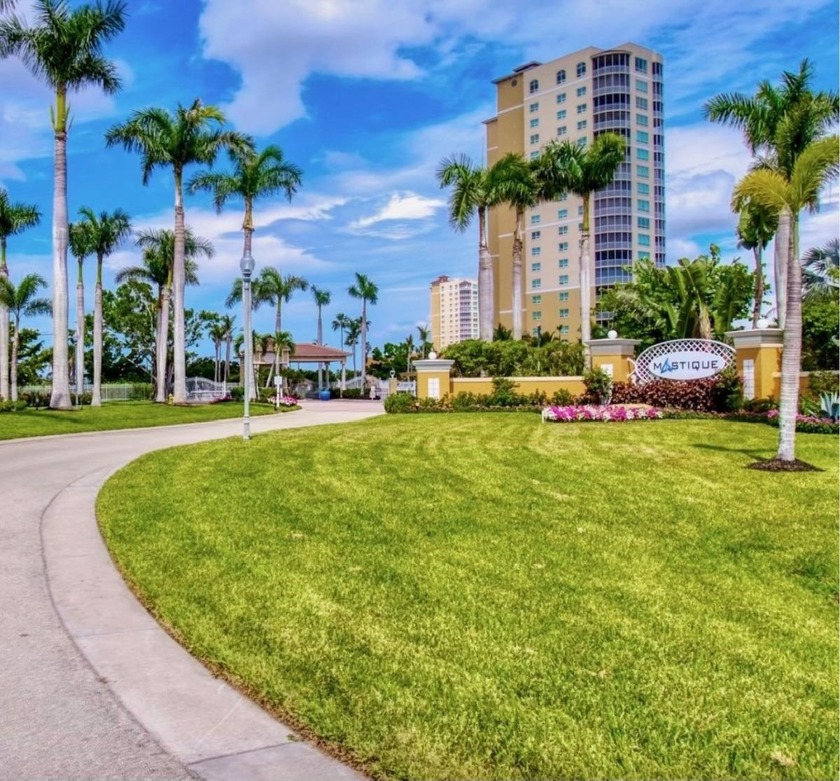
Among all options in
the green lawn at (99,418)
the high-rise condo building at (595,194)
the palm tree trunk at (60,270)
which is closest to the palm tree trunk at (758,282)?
the green lawn at (99,418)

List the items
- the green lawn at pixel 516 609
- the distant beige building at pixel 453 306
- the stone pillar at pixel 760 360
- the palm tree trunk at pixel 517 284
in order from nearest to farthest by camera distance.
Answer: the green lawn at pixel 516 609 < the stone pillar at pixel 760 360 < the palm tree trunk at pixel 517 284 < the distant beige building at pixel 453 306

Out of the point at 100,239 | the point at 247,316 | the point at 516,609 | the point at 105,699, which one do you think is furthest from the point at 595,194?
the point at 105,699

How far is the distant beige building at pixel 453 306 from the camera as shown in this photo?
177125 mm

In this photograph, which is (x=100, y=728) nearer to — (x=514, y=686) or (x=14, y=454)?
(x=514, y=686)

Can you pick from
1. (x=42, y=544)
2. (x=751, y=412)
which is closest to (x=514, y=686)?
(x=42, y=544)

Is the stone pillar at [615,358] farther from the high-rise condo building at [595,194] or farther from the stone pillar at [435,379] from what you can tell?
the high-rise condo building at [595,194]

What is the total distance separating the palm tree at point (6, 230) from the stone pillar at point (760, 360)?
107 ft

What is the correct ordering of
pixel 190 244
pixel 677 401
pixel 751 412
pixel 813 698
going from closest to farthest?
pixel 813 698 < pixel 751 412 < pixel 677 401 < pixel 190 244

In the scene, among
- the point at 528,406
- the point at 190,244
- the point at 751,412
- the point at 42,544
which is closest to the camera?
the point at 42,544

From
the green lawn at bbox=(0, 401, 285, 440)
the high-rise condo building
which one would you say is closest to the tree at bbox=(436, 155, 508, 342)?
the green lawn at bbox=(0, 401, 285, 440)

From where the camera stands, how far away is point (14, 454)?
1559cm

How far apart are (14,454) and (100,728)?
1388cm

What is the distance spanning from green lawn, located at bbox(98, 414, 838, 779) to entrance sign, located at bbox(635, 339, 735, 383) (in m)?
13.6

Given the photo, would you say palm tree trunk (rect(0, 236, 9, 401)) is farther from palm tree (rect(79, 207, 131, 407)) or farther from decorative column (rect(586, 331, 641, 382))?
decorative column (rect(586, 331, 641, 382))
